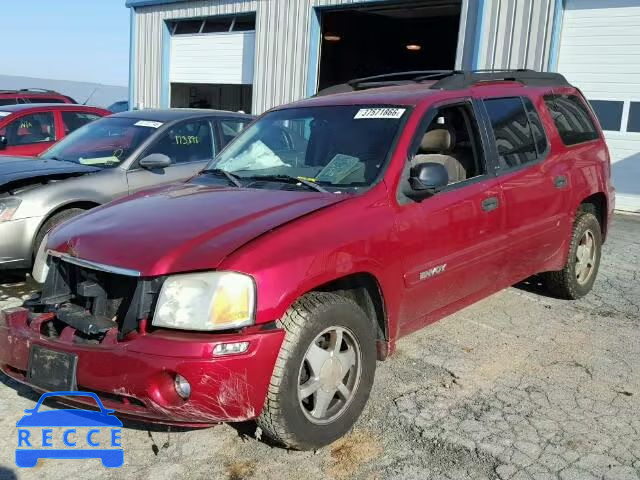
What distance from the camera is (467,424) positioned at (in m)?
3.38

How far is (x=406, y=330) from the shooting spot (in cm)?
366

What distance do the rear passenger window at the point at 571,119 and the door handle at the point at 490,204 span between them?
1.33m

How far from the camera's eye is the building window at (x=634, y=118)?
10.2 meters

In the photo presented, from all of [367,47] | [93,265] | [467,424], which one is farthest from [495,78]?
[367,47]

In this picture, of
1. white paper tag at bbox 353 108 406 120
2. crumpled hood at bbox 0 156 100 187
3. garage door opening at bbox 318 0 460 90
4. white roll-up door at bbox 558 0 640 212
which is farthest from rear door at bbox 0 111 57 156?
garage door opening at bbox 318 0 460 90

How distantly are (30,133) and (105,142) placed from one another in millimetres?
3010

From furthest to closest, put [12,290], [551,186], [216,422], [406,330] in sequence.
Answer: [12,290]
[551,186]
[406,330]
[216,422]

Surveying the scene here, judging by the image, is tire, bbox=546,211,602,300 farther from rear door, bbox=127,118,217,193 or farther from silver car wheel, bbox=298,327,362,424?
rear door, bbox=127,118,217,193

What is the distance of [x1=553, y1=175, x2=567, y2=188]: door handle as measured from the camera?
4.86 metres

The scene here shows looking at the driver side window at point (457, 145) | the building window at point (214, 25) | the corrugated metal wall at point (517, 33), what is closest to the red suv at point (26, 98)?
the building window at point (214, 25)

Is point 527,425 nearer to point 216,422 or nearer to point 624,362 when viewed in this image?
point 624,362

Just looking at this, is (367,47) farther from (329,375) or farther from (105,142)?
(329,375)

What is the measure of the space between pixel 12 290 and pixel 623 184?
9352 millimetres

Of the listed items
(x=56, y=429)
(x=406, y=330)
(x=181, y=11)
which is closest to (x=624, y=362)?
(x=406, y=330)
